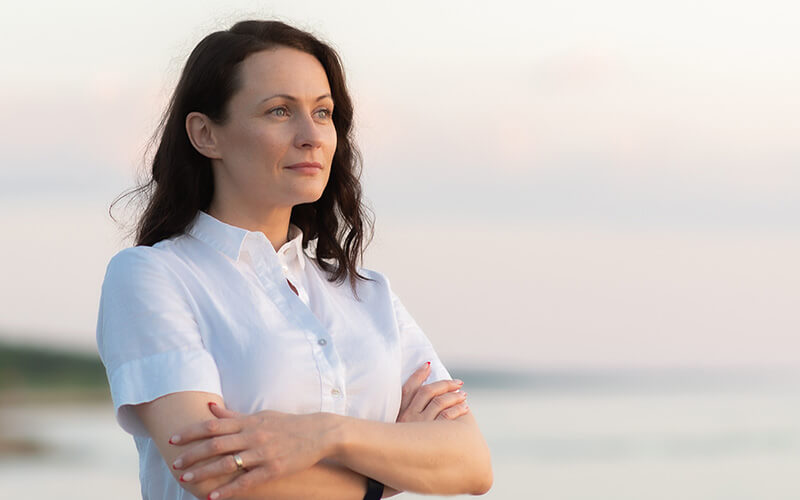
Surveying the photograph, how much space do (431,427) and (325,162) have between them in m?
0.64

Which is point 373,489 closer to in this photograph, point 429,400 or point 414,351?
point 429,400

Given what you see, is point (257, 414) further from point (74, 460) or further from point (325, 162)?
A: point (74, 460)

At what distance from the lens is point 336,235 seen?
2637 mm

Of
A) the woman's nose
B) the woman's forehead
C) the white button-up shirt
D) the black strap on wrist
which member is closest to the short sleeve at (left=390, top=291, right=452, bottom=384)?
the white button-up shirt

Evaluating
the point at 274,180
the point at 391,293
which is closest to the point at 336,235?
the point at 391,293

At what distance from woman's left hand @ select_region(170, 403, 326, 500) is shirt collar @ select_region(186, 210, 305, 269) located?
18.6 inches

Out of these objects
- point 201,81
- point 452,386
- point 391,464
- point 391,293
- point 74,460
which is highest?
point 201,81

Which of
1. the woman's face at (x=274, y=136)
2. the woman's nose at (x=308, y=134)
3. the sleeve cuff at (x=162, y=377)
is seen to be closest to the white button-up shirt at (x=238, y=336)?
the sleeve cuff at (x=162, y=377)

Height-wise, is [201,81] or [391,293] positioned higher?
[201,81]

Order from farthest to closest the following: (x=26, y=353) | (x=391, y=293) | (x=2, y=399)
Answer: (x=26, y=353) → (x=2, y=399) → (x=391, y=293)

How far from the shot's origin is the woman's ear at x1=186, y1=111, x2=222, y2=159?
2375 mm

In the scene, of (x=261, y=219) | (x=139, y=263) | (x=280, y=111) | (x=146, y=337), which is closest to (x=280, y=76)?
(x=280, y=111)

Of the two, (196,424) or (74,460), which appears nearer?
(196,424)

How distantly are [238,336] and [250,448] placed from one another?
282 mm
